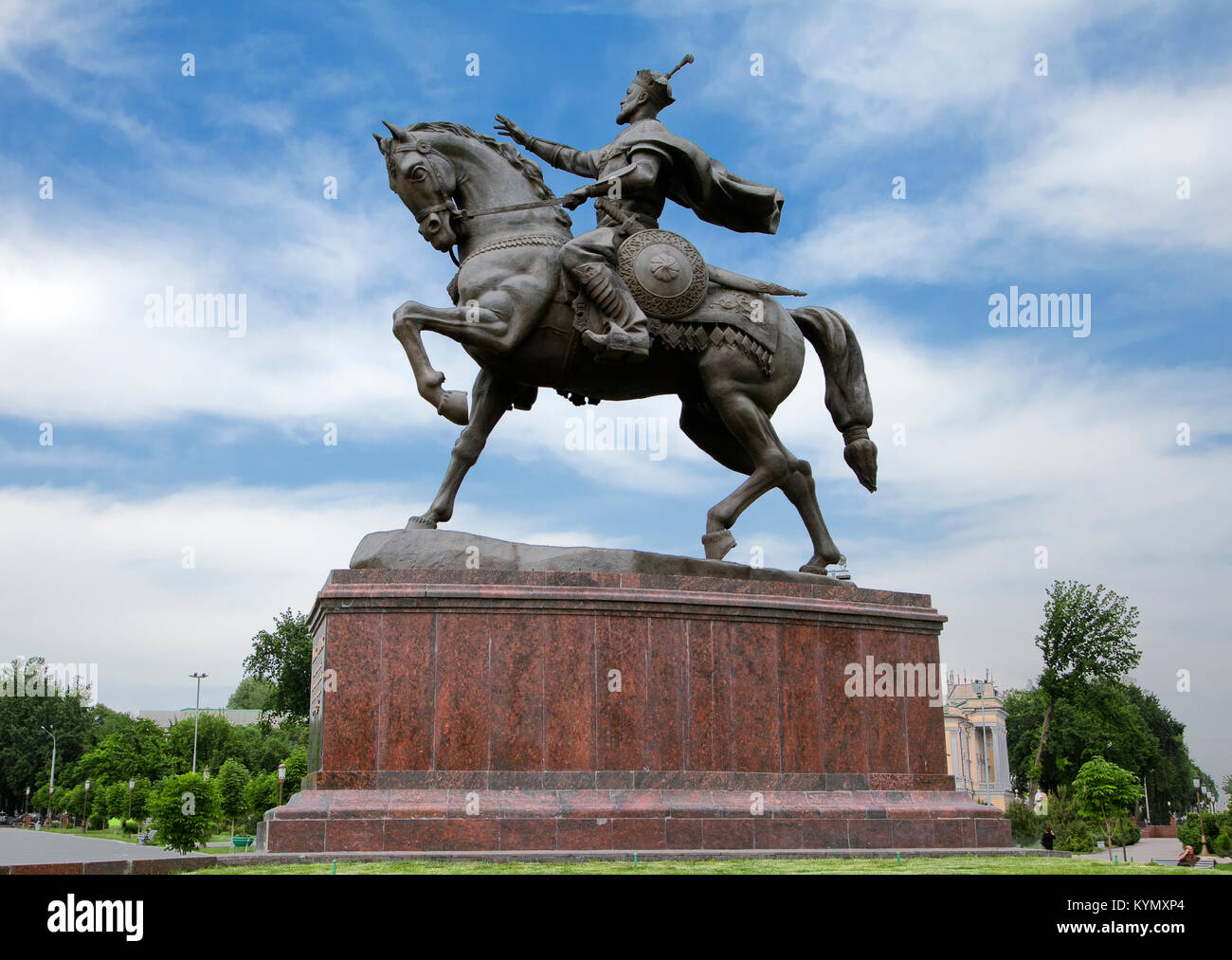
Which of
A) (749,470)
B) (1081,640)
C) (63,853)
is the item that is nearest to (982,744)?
(1081,640)

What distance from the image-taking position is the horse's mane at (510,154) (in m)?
10.8

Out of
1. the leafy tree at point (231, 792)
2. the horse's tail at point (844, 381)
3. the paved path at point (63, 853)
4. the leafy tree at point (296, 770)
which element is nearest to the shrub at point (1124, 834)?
the leafy tree at point (296, 770)

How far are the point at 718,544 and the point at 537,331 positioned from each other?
8.59 ft

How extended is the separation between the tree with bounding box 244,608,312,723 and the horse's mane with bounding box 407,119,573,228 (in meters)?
36.9

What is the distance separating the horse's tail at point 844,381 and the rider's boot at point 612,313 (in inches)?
81.7

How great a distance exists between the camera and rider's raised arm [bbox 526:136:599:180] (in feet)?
37.5

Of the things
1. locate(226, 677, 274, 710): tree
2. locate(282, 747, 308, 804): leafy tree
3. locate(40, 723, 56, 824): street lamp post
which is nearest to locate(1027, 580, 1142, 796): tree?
locate(282, 747, 308, 804): leafy tree

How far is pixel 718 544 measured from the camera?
10.5 meters

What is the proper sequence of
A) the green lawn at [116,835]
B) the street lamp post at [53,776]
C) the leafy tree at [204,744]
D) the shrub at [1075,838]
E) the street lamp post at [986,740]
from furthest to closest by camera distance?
the street lamp post at [986,740] < the street lamp post at [53,776] < the leafy tree at [204,744] < the green lawn at [116,835] < the shrub at [1075,838]

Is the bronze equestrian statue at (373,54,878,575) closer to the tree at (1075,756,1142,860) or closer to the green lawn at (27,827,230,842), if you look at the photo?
the tree at (1075,756,1142,860)

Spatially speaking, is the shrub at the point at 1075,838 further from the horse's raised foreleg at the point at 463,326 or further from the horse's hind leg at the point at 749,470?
the horse's raised foreleg at the point at 463,326

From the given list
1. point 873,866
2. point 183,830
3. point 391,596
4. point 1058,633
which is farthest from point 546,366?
point 1058,633

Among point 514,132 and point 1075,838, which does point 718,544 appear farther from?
point 1075,838

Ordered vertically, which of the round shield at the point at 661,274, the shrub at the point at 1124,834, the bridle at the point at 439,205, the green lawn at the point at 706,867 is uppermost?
the bridle at the point at 439,205
